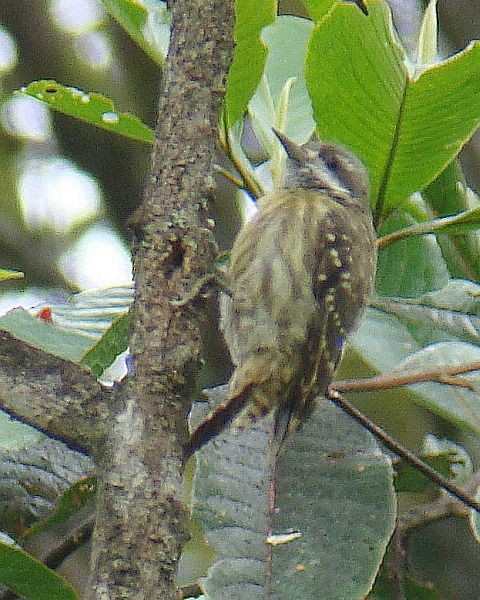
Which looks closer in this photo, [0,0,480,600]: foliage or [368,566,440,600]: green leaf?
[0,0,480,600]: foliage

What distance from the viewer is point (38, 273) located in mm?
4680

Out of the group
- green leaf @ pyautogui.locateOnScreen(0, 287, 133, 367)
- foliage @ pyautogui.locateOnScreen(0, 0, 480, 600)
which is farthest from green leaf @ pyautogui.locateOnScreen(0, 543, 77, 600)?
green leaf @ pyautogui.locateOnScreen(0, 287, 133, 367)

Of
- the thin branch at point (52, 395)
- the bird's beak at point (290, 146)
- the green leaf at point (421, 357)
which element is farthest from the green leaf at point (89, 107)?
the thin branch at point (52, 395)

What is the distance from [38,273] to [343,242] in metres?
2.45

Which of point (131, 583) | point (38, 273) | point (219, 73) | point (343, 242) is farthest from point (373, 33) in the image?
point (38, 273)

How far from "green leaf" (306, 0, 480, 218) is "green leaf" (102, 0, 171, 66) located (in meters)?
0.35

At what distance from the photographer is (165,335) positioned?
1.33 meters

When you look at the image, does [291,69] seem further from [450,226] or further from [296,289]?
[450,226]

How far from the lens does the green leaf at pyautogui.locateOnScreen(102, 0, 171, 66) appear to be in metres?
2.05

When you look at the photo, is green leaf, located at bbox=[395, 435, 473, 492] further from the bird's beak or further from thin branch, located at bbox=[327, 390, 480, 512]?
the bird's beak

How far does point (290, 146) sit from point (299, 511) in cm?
78

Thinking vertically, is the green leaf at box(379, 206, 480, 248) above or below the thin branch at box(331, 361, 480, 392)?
above

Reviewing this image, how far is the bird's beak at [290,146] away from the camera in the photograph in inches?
85.4

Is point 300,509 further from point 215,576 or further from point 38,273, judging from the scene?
point 38,273
